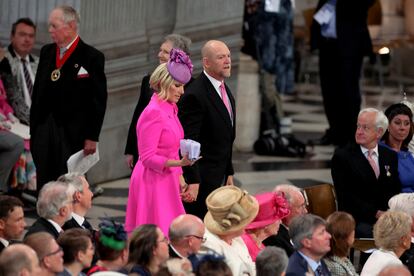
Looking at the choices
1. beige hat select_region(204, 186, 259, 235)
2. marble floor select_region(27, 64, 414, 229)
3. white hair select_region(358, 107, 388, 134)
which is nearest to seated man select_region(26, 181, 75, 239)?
beige hat select_region(204, 186, 259, 235)

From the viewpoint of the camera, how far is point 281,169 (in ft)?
53.5

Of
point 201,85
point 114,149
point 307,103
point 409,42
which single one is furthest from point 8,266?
point 409,42

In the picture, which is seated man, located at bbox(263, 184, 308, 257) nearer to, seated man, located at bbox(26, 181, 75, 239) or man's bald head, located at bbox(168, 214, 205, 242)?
man's bald head, located at bbox(168, 214, 205, 242)

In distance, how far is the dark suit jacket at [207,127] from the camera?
11.4 m

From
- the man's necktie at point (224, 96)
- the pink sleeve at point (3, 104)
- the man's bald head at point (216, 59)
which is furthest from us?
the pink sleeve at point (3, 104)

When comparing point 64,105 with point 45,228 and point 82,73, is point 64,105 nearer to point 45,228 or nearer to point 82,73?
point 82,73

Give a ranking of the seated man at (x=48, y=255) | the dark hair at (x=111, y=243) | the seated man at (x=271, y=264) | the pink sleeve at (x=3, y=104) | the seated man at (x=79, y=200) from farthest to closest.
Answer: the pink sleeve at (x=3, y=104), the seated man at (x=79, y=200), the dark hair at (x=111, y=243), the seated man at (x=271, y=264), the seated man at (x=48, y=255)

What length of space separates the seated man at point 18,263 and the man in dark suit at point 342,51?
910cm

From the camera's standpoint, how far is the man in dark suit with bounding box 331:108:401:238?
38.4 ft

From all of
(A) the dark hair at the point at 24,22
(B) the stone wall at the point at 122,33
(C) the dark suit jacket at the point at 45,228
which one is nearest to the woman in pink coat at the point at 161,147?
(C) the dark suit jacket at the point at 45,228

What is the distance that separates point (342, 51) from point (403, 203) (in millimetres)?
6432

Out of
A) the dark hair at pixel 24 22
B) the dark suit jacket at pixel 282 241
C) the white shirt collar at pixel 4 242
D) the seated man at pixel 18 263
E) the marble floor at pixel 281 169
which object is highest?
the dark hair at pixel 24 22

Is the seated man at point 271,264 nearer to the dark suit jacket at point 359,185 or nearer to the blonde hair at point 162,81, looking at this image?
the blonde hair at point 162,81

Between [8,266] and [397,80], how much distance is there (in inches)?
A: 740
